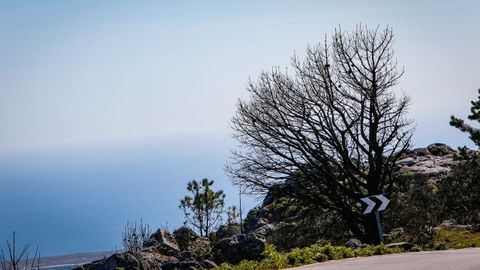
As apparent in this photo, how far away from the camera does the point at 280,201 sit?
36.2 metres

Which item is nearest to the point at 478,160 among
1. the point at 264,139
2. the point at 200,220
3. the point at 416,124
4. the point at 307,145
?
the point at 416,124

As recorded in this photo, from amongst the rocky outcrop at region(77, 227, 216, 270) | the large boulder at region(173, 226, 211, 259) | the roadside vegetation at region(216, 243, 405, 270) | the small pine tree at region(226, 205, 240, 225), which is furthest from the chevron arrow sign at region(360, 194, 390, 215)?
the small pine tree at region(226, 205, 240, 225)

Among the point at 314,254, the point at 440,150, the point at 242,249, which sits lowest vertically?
the point at 314,254

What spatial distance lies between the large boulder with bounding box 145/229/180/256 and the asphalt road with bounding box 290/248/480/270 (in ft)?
46.0

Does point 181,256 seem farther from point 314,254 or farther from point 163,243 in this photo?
point 314,254

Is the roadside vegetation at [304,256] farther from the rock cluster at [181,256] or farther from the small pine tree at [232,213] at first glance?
the small pine tree at [232,213]

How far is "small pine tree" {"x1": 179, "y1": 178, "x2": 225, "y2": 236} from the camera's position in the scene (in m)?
50.1

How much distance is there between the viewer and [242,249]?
77.3 feet

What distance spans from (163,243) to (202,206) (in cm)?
1922

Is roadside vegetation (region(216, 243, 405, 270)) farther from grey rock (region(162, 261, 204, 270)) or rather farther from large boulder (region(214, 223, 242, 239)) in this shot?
large boulder (region(214, 223, 242, 239))

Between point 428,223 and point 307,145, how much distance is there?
6463 mm

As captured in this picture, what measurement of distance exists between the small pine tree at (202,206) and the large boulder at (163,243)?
16612mm

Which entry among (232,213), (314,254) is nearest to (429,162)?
(232,213)

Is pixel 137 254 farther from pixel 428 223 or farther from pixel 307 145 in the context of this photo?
pixel 428 223
